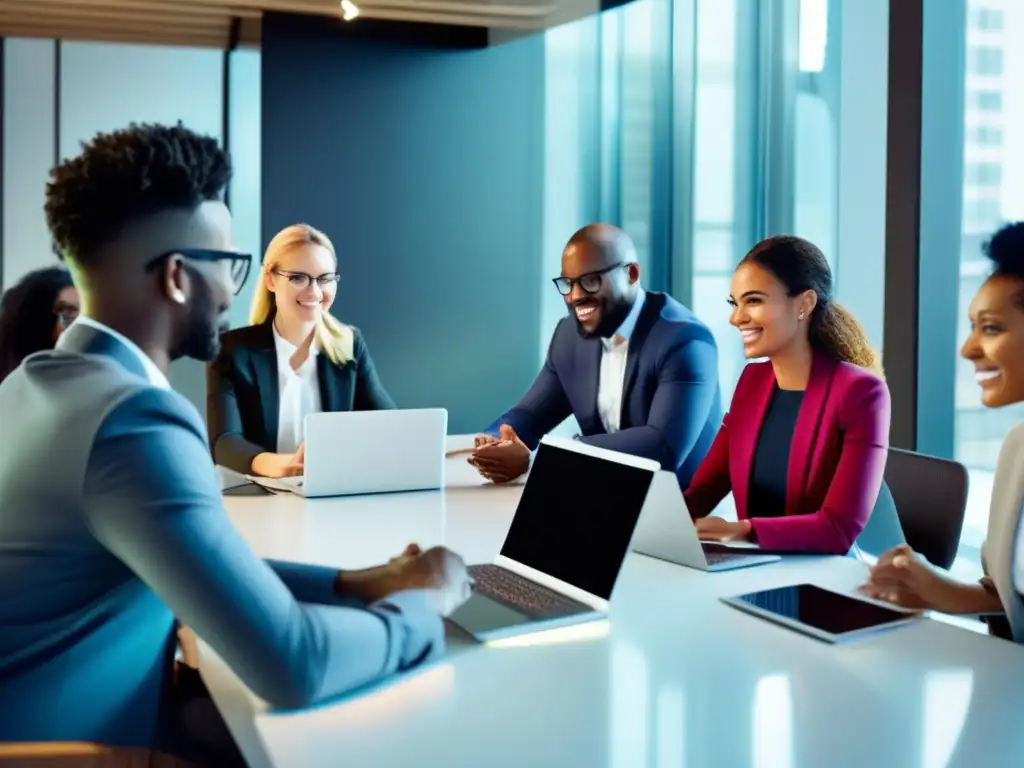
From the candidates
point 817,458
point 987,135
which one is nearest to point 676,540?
point 817,458

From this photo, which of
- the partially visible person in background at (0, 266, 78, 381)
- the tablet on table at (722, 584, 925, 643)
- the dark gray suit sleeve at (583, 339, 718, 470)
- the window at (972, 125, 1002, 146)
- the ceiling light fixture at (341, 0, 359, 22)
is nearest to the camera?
the tablet on table at (722, 584, 925, 643)

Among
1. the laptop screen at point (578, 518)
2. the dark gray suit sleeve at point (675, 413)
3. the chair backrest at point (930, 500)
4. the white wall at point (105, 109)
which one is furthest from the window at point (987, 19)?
the white wall at point (105, 109)

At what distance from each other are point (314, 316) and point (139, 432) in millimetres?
2380

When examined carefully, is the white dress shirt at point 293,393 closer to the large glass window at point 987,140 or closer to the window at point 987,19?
the large glass window at point 987,140

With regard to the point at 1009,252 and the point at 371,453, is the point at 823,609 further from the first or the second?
the point at 371,453

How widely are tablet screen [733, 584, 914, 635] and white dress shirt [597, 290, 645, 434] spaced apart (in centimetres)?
175

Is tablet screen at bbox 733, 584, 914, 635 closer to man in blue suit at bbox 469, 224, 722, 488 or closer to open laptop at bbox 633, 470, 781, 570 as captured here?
open laptop at bbox 633, 470, 781, 570

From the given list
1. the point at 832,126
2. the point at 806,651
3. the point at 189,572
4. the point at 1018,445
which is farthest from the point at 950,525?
the point at 832,126

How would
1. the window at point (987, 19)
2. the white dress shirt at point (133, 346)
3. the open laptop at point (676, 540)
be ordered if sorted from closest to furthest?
the white dress shirt at point (133, 346) → the open laptop at point (676, 540) → the window at point (987, 19)

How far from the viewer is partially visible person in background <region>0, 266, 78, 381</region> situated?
8.99 feet

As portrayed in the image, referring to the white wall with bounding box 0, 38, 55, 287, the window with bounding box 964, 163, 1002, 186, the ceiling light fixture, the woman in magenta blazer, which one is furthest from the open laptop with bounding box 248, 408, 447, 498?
the white wall with bounding box 0, 38, 55, 287

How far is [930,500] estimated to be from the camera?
2607 millimetres

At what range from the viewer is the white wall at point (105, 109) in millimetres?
5969

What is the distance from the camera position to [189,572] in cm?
122
